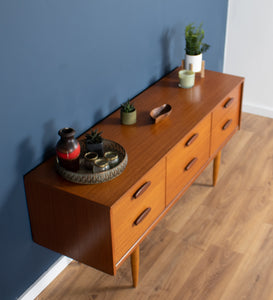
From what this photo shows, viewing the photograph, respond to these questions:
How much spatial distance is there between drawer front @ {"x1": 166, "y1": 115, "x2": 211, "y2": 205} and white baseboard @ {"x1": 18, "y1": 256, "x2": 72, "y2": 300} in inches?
25.9

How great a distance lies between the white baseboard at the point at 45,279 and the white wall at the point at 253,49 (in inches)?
88.8

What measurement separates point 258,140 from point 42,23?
7.32 ft

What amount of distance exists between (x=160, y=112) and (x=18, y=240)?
974 millimetres

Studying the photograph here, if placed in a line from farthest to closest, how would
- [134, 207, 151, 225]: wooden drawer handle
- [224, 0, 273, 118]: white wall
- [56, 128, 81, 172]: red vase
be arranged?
[224, 0, 273, 118]: white wall → [134, 207, 151, 225]: wooden drawer handle → [56, 128, 81, 172]: red vase

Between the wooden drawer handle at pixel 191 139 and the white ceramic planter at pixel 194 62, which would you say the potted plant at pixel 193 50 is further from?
the wooden drawer handle at pixel 191 139

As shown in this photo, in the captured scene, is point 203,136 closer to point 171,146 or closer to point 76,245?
point 171,146

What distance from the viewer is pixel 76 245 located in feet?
6.79

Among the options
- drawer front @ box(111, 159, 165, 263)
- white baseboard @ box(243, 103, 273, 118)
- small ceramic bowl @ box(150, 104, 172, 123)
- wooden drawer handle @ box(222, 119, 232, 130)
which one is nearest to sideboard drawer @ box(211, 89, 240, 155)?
wooden drawer handle @ box(222, 119, 232, 130)

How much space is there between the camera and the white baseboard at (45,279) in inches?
90.2

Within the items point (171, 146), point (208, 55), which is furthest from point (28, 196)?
point (208, 55)

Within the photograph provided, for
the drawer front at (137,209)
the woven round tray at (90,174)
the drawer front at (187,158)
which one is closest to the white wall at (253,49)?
the drawer front at (187,158)

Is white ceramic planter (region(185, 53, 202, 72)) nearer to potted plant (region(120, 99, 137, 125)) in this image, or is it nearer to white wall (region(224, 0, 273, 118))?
potted plant (region(120, 99, 137, 125))

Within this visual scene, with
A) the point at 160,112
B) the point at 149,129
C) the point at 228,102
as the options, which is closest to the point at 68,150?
the point at 149,129

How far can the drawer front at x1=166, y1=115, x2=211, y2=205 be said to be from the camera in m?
2.31
